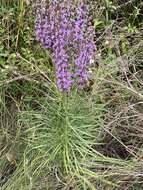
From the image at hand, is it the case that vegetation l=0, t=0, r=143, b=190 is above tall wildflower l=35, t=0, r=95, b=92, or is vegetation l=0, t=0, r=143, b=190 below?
below

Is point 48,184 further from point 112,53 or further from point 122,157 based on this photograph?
point 112,53

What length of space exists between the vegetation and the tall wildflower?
110 millimetres

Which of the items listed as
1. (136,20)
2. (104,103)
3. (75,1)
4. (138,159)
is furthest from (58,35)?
(136,20)

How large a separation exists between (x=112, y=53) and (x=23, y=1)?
66 centimetres

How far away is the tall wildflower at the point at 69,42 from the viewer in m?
2.41

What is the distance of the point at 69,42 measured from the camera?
242 centimetres

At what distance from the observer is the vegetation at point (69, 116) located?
250 centimetres

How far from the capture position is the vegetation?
8.21ft

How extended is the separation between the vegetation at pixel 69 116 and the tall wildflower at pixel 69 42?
11 centimetres

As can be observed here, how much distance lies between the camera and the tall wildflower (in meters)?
2.41

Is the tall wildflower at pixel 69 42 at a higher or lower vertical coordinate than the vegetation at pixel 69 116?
higher

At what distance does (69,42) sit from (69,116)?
0.38m

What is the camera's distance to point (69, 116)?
2500 millimetres

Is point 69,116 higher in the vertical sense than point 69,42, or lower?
lower
